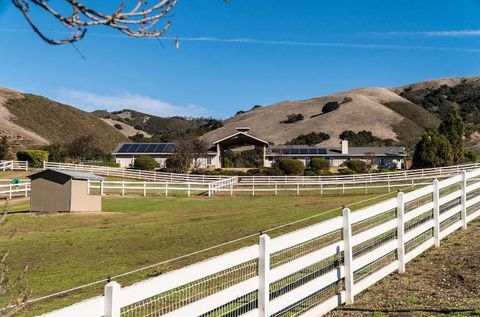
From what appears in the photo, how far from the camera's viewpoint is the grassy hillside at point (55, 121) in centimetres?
10862

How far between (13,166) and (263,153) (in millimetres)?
31063

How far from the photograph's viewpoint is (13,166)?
5394cm

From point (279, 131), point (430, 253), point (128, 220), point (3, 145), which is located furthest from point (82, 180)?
point (279, 131)

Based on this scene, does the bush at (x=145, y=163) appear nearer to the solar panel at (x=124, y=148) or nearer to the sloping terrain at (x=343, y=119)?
the solar panel at (x=124, y=148)

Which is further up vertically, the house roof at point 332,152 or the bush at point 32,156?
the house roof at point 332,152

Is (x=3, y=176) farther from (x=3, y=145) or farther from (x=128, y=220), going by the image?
(x=128, y=220)

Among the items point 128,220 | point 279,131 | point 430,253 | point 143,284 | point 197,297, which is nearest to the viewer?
point 143,284

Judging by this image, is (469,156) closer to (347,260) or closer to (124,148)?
(124,148)

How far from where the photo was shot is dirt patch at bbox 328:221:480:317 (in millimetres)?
7469

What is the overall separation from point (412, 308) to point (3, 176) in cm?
4712

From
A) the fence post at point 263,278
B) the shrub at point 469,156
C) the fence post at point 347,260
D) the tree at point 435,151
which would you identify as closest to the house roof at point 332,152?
the shrub at point 469,156

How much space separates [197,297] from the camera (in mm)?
6109

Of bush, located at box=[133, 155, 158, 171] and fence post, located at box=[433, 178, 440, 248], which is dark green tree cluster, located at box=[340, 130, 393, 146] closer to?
bush, located at box=[133, 155, 158, 171]

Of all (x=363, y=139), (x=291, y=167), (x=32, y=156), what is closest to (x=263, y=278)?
(x=291, y=167)
